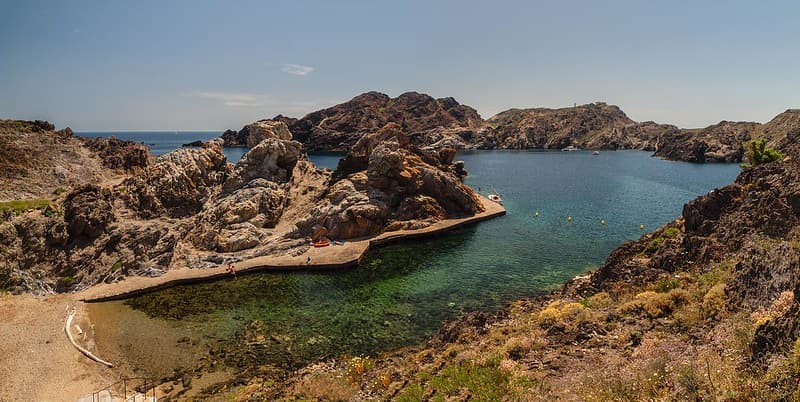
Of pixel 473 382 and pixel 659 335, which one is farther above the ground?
pixel 659 335

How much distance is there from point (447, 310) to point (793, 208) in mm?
22552

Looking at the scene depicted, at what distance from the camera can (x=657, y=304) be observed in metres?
18.4

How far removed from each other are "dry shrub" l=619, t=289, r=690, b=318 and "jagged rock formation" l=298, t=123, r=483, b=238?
37574 millimetres

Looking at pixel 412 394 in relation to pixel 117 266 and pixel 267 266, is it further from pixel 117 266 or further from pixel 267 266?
pixel 117 266

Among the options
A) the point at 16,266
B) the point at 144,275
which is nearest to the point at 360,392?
the point at 144,275

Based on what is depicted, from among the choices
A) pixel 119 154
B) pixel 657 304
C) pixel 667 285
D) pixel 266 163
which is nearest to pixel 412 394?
pixel 657 304

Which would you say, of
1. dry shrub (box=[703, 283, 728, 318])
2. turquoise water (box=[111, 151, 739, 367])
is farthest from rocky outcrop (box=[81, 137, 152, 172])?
dry shrub (box=[703, 283, 728, 318])

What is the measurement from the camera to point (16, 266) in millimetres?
36375

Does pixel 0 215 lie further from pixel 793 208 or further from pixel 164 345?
pixel 793 208

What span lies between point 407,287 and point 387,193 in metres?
22.1

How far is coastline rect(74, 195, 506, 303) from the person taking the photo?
3647 cm

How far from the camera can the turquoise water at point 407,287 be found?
2962 centimetres

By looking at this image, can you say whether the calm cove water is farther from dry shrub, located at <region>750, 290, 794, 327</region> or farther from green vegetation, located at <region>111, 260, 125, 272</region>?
dry shrub, located at <region>750, 290, 794, 327</region>

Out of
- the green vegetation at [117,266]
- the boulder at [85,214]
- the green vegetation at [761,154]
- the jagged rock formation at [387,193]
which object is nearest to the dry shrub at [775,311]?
the green vegetation at [761,154]
